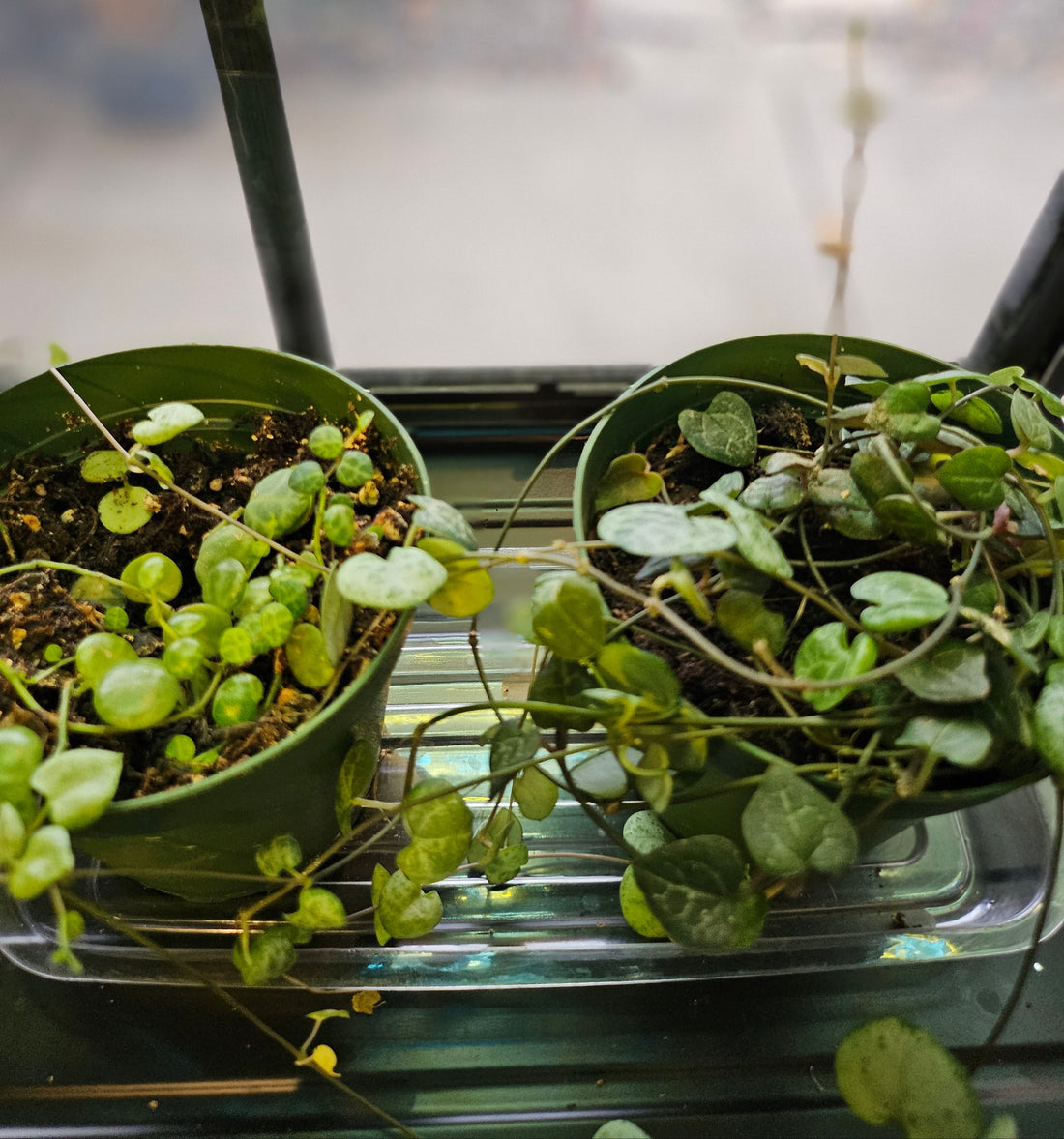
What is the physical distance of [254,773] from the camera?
22.8 inches

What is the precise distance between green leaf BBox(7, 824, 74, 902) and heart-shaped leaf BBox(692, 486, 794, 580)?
38 cm

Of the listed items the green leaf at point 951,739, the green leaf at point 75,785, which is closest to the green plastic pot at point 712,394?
the green leaf at point 951,739

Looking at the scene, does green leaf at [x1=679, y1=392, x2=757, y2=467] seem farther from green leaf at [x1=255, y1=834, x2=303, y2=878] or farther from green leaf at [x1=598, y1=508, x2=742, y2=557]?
green leaf at [x1=255, y1=834, x2=303, y2=878]

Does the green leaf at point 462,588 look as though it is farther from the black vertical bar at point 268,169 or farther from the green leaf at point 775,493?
the black vertical bar at point 268,169

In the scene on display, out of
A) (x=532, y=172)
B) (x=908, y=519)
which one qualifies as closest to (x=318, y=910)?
(x=908, y=519)

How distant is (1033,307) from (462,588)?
2.70 ft

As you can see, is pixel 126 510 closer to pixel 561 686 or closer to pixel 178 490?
pixel 178 490

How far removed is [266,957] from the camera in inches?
25.7

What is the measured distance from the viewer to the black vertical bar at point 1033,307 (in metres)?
1.02

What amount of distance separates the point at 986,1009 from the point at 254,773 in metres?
0.63

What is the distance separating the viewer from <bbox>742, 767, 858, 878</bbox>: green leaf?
0.55 meters

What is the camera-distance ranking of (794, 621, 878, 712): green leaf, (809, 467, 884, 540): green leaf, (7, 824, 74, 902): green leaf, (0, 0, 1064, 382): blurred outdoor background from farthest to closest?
1. (0, 0, 1064, 382): blurred outdoor background
2. (809, 467, 884, 540): green leaf
3. (794, 621, 878, 712): green leaf
4. (7, 824, 74, 902): green leaf

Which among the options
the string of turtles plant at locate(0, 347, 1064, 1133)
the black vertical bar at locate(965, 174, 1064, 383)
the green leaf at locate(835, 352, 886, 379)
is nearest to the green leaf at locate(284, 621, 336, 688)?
the string of turtles plant at locate(0, 347, 1064, 1133)

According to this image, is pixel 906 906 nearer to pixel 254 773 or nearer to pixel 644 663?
pixel 644 663
